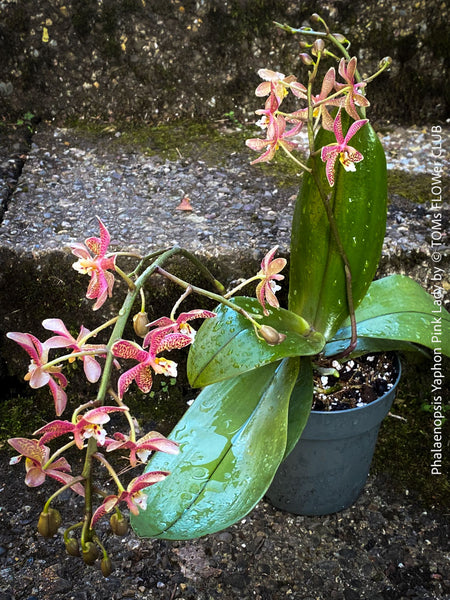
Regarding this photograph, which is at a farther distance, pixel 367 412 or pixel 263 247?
pixel 263 247

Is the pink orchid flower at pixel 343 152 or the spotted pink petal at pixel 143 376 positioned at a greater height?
the pink orchid flower at pixel 343 152

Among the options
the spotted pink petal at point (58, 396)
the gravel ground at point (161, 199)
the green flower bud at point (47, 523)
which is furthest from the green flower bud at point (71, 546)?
the gravel ground at point (161, 199)

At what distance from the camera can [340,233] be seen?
109 centimetres

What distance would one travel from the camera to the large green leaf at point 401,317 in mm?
1138

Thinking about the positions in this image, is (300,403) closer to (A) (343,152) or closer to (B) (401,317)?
(B) (401,317)

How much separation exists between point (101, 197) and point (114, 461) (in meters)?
0.67

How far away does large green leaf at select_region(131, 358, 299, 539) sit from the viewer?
98cm

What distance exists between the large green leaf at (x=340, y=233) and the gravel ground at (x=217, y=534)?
318 mm

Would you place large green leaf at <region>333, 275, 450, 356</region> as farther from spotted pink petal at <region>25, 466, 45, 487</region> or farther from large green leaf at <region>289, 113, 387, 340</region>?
spotted pink petal at <region>25, 466, 45, 487</region>

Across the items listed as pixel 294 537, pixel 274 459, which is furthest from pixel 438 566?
pixel 274 459

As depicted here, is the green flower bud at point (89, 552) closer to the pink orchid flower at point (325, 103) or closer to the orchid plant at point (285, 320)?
the orchid plant at point (285, 320)

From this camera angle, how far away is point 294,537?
53.0 inches

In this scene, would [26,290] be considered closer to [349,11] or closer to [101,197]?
[101,197]

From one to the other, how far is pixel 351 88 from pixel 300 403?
547 millimetres
